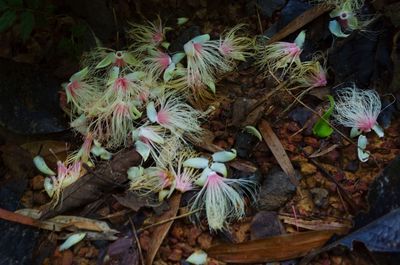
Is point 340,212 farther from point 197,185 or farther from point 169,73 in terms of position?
point 169,73

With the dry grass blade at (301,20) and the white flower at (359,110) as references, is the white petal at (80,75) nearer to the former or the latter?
the dry grass blade at (301,20)

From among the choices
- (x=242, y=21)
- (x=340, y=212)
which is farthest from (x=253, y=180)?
(x=242, y=21)

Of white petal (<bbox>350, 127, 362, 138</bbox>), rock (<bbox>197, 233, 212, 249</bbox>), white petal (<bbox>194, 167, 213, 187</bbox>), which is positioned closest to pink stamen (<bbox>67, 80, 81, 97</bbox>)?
white petal (<bbox>194, 167, 213, 187</bbox>)

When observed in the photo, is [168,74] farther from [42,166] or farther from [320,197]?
[320,197]

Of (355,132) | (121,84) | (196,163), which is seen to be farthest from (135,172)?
(355,132)

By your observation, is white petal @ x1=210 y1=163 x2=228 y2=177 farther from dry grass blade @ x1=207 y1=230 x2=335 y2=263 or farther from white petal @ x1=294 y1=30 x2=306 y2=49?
white petal @ x1=294 y1=30 x2=306 y2=49

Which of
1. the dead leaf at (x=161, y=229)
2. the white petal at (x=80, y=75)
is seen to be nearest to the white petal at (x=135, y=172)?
the dead leaf at (x=161, y=229)
